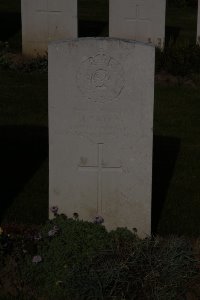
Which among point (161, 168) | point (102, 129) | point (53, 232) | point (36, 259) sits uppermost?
point (102, 129)

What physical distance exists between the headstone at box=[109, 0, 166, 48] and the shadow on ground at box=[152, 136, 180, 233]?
513 centimetres

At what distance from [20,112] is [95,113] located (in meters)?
4.90

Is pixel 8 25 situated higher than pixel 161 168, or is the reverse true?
pixel 8 25

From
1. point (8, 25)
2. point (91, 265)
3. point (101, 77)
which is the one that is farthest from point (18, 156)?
point (8, 25)

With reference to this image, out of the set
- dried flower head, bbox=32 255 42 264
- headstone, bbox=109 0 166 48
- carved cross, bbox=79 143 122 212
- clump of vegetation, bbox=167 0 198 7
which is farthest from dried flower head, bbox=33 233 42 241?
clump of vegetation, bbox=167 0 198 7

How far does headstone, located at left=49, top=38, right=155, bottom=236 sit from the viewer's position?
6.04 metres

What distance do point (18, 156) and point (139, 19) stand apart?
637 cm

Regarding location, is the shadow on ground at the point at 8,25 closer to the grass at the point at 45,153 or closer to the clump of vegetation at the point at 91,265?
the grass at the point at 45,153

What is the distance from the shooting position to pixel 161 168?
8.66 metres

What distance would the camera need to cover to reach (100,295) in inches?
204

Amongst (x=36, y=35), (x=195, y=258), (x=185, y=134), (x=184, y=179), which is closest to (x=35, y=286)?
(x=195, y=258)

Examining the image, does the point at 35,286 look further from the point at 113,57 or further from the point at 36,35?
the point at 36,35

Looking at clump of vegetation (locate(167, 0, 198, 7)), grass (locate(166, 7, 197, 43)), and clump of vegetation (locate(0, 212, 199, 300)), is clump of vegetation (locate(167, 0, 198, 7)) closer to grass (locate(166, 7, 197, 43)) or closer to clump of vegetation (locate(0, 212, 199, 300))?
grass (locate(166, 7, 197, 43))

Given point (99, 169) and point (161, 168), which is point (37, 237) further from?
point (161, 168)
